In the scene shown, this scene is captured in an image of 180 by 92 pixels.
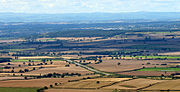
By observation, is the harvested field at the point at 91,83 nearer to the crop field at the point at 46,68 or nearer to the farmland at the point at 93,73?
the farmland at the point at 93,73

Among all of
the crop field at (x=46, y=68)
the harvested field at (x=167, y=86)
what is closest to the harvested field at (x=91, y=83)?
the harvested field at (x=167, y=86)

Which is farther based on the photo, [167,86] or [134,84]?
[134,84]

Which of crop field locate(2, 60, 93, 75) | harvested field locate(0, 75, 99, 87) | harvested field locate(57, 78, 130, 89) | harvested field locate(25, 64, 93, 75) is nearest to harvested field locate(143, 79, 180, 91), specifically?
harvested field locate(57, 78, 130, 89)

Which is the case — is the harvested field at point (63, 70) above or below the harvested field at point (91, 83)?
above

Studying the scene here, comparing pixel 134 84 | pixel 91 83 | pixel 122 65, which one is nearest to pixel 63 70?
pixel 122 65

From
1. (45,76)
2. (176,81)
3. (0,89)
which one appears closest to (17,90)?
(0,89)

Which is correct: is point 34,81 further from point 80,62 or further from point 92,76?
point 80,62

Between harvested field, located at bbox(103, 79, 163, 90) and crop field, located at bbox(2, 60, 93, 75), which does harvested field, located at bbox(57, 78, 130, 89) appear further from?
crop field, located at bbox(2, 60, 93, 75)

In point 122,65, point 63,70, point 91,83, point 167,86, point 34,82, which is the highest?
point 122,65

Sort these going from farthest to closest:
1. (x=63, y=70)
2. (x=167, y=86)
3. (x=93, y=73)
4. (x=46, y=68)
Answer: (x=46, y=68)
(x=63, y=70)
(x=93, y=73)
(x=167, y=86)

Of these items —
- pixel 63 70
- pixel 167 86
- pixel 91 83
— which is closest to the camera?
pixel 167 86

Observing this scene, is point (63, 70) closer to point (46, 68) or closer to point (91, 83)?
point (46, 68)
